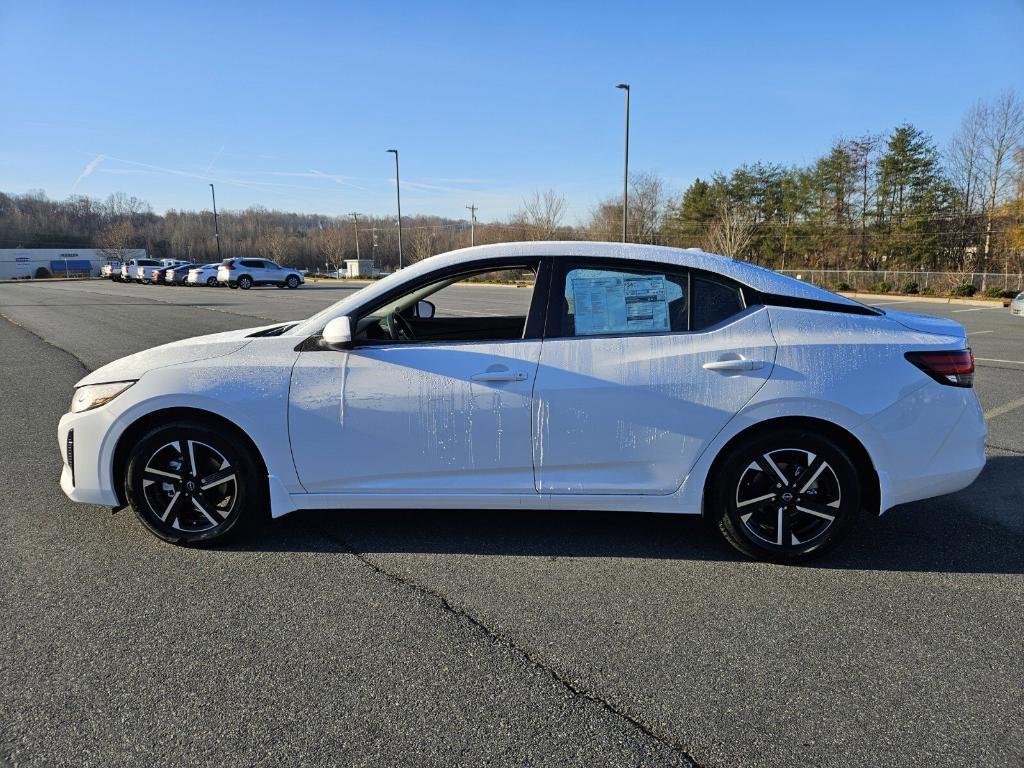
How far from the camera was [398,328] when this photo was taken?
4.01m

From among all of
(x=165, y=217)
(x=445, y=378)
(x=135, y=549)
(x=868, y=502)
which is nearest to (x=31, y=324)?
(x=135, y=549)

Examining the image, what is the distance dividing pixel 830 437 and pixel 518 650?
1882 millimetres

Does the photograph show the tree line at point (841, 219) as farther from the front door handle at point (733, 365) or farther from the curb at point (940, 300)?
the front door handle at point (733, 365)

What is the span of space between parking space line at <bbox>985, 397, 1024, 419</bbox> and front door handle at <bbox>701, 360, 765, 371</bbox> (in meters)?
4.92

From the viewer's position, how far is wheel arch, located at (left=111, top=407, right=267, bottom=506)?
3590mm

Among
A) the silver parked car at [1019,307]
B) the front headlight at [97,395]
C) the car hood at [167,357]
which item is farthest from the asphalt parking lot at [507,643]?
the silver parked car at [1019,307]

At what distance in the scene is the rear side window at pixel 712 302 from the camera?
3.48 meters

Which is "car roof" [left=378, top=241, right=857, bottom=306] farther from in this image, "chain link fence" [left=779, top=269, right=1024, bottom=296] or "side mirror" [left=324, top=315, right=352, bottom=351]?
"chain link fence" [left=779, top=269, right=1024, bottom=296]

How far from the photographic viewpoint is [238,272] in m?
41.7

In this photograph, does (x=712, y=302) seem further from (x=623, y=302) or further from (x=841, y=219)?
(x=841, y=219)

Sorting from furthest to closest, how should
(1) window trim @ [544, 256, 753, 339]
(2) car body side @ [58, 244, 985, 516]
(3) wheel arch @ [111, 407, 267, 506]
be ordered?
1. (3) wheel arch @ [111, 407, 267, 506]
2. (1) window trim @ [544, 256, 753, 339]
3. (2) car body side @ [58, 244, 985, 516]

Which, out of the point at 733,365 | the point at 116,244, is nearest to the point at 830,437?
the point at 733,365

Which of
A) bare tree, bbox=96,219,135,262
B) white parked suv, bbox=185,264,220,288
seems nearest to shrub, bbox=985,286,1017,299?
white parked suv, bbox=185,264,220,288

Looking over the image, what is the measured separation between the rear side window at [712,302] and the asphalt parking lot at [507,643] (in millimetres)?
1246
